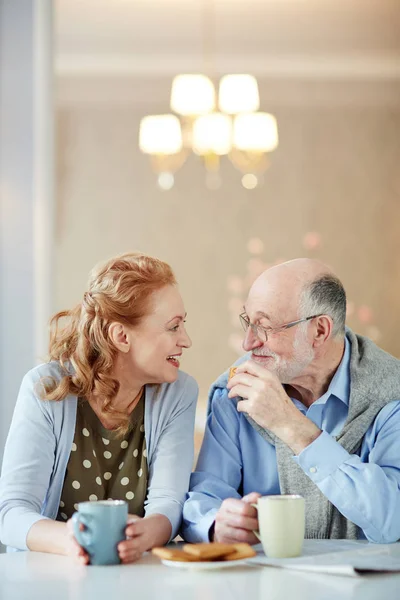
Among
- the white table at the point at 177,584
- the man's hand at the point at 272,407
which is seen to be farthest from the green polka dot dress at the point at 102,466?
the white table at the point at 177,584

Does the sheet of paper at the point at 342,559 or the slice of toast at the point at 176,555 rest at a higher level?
the slice of toast at the point at 176,555

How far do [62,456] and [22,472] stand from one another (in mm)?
88

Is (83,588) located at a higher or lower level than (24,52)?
lower

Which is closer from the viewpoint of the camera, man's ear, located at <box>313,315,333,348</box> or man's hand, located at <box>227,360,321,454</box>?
man's hand, located at <box>227,360,321,454</box>

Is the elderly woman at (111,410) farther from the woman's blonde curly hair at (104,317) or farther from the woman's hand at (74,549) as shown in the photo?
the woman's hand at (74,549)

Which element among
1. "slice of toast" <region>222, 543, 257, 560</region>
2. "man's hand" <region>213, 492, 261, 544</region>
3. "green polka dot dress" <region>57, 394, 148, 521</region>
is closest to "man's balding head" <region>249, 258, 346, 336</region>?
"green polka dot dress" <region>57, 394, 148, 521</region>

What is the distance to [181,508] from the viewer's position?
160 cm

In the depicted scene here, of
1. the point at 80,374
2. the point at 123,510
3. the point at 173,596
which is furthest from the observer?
the point at 80,374

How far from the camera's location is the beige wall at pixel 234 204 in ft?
11.1

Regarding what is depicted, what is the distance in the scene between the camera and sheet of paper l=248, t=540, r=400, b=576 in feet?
3.95

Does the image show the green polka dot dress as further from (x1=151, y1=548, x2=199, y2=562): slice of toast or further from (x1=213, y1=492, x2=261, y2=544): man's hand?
(x1=151, y1=548, x2=199, y2=562): slice of toast

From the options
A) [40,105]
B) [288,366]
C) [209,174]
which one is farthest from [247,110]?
[288,366]

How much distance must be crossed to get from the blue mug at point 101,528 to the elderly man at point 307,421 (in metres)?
0.24

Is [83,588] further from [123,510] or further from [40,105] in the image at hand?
[40,105]
